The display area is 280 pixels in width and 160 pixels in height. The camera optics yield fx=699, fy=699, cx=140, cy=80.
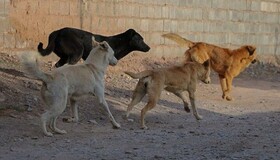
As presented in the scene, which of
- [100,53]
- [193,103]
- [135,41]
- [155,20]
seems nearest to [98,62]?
[100,53]

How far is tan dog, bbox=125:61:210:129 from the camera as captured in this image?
10.1 metres

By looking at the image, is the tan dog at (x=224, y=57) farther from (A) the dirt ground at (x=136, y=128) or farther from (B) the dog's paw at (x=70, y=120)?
(B) the dog's paw at (x=70, y=120)

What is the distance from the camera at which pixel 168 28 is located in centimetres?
1800

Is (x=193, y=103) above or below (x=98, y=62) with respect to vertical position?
below

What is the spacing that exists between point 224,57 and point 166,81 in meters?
4.19

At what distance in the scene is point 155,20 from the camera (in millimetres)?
17641

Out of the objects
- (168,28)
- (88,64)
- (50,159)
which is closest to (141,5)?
(168,28)

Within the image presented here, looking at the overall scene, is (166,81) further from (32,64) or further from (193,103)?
(32,64)

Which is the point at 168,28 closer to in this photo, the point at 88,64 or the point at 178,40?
the point at 178,40

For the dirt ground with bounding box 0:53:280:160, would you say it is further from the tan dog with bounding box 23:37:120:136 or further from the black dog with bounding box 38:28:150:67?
the black dog with bounding box 38:28:150:67

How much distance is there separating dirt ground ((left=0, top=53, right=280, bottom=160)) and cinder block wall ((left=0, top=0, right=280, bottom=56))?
72cm

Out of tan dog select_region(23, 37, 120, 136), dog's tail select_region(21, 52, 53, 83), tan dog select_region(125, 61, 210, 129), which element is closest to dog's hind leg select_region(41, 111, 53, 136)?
tan dog select_region(23, 37, 120, 136)

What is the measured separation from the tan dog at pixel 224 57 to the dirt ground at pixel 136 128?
0.43 meters

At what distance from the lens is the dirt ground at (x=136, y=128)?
781 cm
